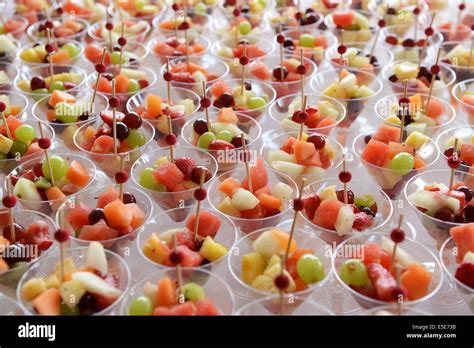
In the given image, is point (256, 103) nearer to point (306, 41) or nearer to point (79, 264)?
point (306, 41)

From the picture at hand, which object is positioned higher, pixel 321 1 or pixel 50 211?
pixel 321 1

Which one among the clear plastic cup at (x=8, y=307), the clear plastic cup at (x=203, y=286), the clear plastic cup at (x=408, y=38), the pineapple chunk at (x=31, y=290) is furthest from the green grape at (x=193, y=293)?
the clear plastic cup at (x=408, y=38)

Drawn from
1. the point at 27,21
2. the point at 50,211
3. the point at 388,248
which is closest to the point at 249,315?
the point at 388,248

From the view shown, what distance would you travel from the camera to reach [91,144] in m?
2.48

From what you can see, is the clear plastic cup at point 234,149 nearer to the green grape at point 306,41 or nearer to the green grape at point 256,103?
the green grape at point 256,103

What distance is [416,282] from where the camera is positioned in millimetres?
1783

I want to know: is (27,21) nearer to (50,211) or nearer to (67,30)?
(67,30)

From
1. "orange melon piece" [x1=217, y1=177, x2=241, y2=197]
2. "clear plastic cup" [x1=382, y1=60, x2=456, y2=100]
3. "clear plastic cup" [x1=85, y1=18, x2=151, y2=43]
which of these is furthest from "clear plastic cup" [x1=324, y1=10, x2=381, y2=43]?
"orange melon piece" [x1=217, y1=177, x2=241, y2=197]

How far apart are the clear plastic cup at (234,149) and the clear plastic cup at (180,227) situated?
297mm

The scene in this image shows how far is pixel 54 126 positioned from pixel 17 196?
0.49 metres

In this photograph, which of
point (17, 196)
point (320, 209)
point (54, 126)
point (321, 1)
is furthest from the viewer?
point (321, 1)

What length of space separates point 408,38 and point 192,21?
44.2 inches

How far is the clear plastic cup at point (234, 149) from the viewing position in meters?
2.39

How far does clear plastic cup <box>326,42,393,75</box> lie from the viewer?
3.01 m
